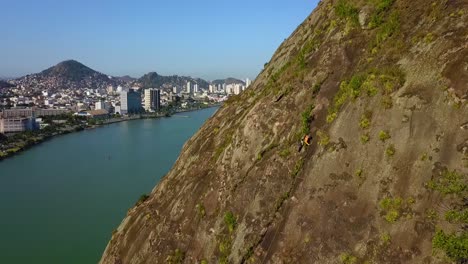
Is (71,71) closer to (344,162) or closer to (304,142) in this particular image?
(304,142)

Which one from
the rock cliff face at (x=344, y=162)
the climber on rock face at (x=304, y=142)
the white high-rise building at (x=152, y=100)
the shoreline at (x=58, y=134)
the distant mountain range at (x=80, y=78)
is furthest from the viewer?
the distant mountain range at (x=80, y=78)

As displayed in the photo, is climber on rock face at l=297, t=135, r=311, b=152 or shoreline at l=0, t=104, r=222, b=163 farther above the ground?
climber on rock face at l=297, t=135, r=311, b=152

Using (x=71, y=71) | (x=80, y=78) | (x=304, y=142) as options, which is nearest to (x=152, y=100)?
(x=304, y=142)

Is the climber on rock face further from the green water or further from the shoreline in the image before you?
the shoreline

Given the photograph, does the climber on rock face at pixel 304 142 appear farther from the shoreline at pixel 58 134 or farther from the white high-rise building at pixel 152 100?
the white high-rise building at pixel 152 100

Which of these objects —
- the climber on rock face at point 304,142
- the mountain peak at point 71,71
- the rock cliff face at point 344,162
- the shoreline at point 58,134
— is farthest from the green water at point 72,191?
the mountain peak at point 71,71

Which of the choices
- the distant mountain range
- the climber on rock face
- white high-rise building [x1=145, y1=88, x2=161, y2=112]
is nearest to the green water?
the climber on rock face
